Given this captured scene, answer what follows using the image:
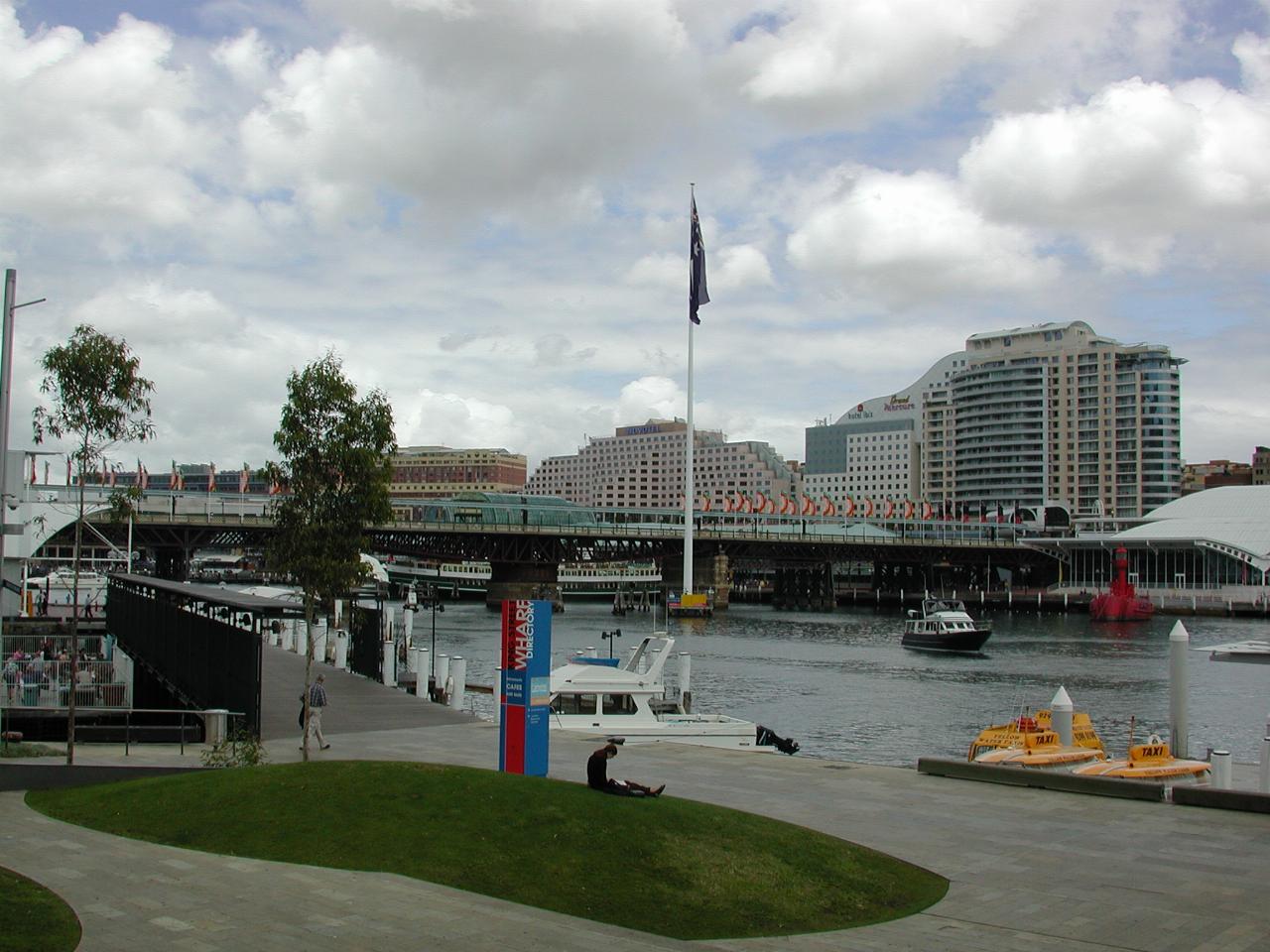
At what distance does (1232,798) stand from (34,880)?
21.2 meters

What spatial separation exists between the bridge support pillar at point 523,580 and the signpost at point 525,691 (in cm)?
13075

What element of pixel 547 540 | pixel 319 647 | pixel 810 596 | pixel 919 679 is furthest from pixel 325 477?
pixel 810 596

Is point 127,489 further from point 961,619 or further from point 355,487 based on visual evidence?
point 961,619

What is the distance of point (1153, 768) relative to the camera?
98.3 feet

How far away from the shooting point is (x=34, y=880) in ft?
47.4

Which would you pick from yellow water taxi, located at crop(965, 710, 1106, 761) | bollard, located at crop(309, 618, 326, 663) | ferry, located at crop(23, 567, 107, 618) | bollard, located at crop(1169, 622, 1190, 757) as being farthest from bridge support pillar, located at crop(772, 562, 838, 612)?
bollard, located at crop(1169, 622, 1190, 757)

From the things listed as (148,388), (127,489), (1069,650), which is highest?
(148,388)

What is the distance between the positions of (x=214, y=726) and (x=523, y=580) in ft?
436

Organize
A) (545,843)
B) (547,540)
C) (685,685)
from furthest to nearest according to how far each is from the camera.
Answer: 1. (547,540)
2. (685,685)
3. (545,843)

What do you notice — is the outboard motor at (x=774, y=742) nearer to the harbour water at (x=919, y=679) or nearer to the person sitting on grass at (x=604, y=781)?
the harbour water at (x=919, y=679)

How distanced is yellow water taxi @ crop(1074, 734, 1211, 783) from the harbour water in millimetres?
10026

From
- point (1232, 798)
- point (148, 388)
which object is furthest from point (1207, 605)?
point (148, 388)

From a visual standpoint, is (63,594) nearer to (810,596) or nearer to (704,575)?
(704,575)

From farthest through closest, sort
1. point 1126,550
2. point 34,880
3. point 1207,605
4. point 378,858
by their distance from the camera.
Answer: point 1126,550, point 1207,605, point 378,858, point 34,880
